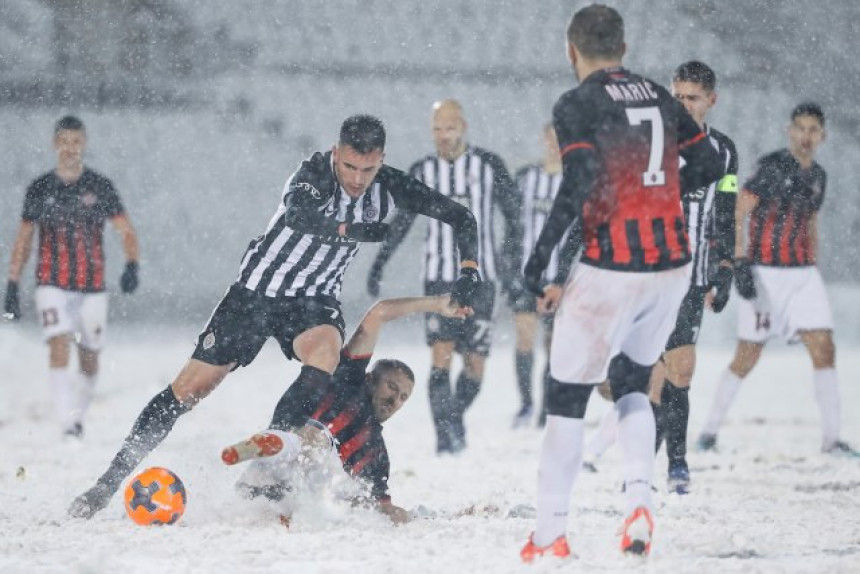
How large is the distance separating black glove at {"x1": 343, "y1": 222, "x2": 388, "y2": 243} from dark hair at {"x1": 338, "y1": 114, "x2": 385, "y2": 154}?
0.91 ft

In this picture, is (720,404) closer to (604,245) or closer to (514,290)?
(514,290)

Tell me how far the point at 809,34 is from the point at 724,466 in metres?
9.71

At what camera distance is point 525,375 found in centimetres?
774

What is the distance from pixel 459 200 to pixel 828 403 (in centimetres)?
221

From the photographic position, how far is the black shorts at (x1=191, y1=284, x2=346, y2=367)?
4.37 m

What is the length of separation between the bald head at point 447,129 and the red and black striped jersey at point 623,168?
3.16 meters

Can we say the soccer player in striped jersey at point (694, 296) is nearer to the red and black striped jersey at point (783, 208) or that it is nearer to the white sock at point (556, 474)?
the red and black striped jersey at point (783, 208)

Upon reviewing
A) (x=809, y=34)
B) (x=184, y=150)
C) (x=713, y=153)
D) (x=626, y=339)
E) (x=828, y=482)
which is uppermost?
(x=809, y=34)

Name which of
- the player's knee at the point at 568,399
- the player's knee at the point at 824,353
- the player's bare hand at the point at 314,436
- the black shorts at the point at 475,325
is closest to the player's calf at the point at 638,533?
the player's knee at the point at 568,399

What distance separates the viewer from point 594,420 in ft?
26.6

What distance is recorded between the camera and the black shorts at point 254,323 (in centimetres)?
437

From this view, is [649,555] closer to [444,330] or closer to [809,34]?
[444,330]

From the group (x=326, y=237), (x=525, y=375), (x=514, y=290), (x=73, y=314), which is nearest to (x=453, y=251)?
(x=514, y=290)

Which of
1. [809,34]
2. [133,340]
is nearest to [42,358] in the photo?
[133,340]
